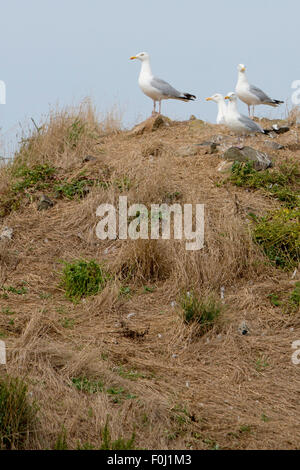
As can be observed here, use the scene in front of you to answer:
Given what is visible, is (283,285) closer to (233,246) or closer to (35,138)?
(233,246)

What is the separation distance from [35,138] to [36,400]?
7.00 metres

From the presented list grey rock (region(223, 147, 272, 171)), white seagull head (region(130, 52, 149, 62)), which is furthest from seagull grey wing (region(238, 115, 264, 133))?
white seagull head (region(130, 52, 149, 62))

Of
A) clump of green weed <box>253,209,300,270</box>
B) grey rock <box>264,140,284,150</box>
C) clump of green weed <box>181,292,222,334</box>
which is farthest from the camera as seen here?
grey rock <box>264,140,284,150</box>

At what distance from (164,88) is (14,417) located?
903 cm

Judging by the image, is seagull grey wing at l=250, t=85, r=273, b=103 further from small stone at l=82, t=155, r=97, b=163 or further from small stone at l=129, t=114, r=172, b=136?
small stone at l=82, t=155, r=97, b=163

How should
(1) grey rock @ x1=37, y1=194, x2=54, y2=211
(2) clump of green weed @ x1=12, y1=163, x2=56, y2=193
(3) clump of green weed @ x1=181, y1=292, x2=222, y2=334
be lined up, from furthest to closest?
(2) clump of green weed @ x1=12, y1=163, x2=56, y2=193 < (1) grey rock @ x1=37, y1=194, x2=54, y2=211 < (3) clump of green weed @ x1=181, y1=292, x2=222, y2=334

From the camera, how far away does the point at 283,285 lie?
733cm

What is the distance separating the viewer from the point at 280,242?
7871 mm

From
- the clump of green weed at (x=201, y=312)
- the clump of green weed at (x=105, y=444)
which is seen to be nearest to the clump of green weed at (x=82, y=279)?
the clump of green weed at (x=201, y=312)

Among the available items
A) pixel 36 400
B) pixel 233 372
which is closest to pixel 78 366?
pixel 36 400

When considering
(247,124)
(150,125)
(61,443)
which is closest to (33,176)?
(150,125)

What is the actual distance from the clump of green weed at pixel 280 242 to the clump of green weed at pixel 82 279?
198 centimetres

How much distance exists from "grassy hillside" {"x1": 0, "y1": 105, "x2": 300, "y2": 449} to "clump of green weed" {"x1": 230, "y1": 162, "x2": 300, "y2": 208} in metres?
0.02

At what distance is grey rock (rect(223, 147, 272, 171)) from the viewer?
971cm
